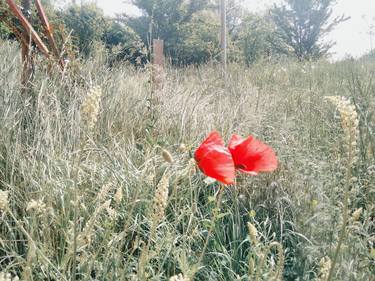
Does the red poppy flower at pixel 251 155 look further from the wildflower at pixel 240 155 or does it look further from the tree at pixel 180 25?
the tree at pixel 180 25

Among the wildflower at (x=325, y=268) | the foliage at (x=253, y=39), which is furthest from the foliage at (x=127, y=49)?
the foliage at (x=253, y=39)

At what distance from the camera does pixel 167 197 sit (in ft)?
3.21

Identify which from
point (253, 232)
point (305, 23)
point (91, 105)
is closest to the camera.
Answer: point (91, 105)

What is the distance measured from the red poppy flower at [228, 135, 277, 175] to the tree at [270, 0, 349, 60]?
22.2 metres

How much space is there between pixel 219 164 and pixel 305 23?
77.6ft

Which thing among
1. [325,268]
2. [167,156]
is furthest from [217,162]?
[325,268]

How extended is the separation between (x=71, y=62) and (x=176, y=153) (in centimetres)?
114

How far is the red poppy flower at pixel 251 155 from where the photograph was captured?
0.92 metres

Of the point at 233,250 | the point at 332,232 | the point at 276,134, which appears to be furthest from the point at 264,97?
the point at 332,232

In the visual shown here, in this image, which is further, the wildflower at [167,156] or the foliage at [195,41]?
the foliage at [195,41]

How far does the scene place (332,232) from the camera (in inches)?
48.2

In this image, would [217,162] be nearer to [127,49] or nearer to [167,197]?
[167,197]

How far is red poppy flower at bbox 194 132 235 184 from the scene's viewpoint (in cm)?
83

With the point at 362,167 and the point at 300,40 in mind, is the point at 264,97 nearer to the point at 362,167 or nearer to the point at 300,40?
the point at 362,167
